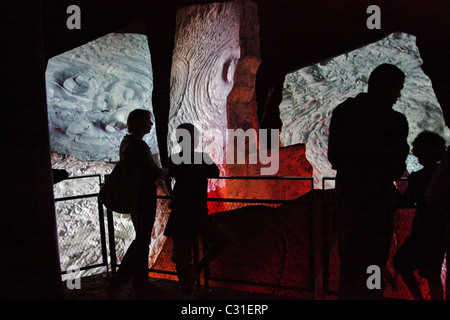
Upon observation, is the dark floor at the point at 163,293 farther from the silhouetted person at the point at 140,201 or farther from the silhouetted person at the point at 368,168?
the silhouetted person at the point at 368,168

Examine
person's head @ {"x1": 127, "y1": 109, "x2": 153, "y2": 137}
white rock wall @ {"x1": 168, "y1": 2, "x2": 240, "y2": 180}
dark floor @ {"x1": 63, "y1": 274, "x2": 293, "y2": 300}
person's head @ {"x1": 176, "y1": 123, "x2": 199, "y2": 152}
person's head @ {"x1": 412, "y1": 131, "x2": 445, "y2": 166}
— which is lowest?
dark floor @ {"x1": 63, "y1": 274, "x2": 293, "y2": 300}

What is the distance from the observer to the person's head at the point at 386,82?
166 cm

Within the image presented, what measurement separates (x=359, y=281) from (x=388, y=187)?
50cm

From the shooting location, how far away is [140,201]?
82.3 inches

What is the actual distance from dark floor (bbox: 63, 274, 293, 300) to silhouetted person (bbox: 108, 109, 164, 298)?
0.14m

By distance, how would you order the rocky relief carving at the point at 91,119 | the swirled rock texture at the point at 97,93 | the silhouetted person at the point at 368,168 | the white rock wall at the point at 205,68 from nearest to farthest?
the silhouetted person at the point at 368,168 < the white rock wall at the point at 205,68 < the rocky relief carving at the point at 91,119 < the swirled rock texture at the point at 97,93

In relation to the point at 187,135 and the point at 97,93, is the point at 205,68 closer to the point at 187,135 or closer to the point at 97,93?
the point at 97,93

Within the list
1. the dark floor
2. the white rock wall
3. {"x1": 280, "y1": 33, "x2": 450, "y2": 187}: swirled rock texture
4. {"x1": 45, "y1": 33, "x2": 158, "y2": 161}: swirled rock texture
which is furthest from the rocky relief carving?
the dark floor

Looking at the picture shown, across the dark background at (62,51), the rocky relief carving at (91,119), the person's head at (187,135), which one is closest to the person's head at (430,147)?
the person's head at (187,135)

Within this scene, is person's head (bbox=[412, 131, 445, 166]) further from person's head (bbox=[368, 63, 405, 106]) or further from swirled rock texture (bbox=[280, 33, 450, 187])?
swirled rock texture (bbox=[280, 33, 450, 187])

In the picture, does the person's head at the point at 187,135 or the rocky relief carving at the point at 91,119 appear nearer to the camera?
the person's head at the point at 187,135

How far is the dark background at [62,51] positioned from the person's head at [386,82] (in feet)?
5.16

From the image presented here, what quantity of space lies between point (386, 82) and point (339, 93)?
8261 millimetres

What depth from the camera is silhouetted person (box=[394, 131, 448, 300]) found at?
185cm
